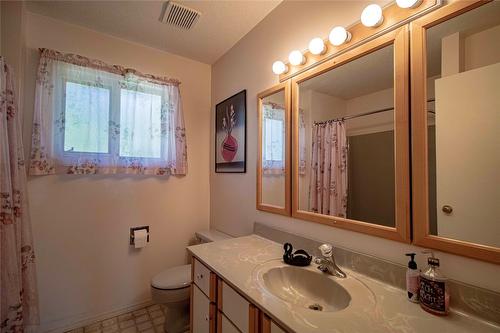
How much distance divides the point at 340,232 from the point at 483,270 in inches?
20.1

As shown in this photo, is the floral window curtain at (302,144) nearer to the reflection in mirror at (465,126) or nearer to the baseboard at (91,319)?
the reflection in mirror at (465,126)

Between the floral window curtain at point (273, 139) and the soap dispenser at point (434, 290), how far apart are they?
88cm

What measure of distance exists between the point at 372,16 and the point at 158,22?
155 centimetres

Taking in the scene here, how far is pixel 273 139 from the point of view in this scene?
1.58 metres

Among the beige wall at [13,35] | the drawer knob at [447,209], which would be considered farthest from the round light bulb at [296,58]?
the beige wall at [13,35]

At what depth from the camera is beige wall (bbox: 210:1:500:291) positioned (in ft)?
2.79

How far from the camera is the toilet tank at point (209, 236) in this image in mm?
1997

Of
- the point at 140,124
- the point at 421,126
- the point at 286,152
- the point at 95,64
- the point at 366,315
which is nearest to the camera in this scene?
the point at 366,315

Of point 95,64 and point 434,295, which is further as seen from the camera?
point 95,64

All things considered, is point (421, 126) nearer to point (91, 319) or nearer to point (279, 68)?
point (279, 68)

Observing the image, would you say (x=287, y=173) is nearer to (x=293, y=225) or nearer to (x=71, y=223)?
(x=293, y=225)

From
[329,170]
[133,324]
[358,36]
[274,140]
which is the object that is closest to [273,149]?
[274,140]

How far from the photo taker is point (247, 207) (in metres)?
1.83

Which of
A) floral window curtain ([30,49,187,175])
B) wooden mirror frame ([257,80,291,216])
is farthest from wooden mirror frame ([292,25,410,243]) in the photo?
floral window curtain ([30,49,187,175])
